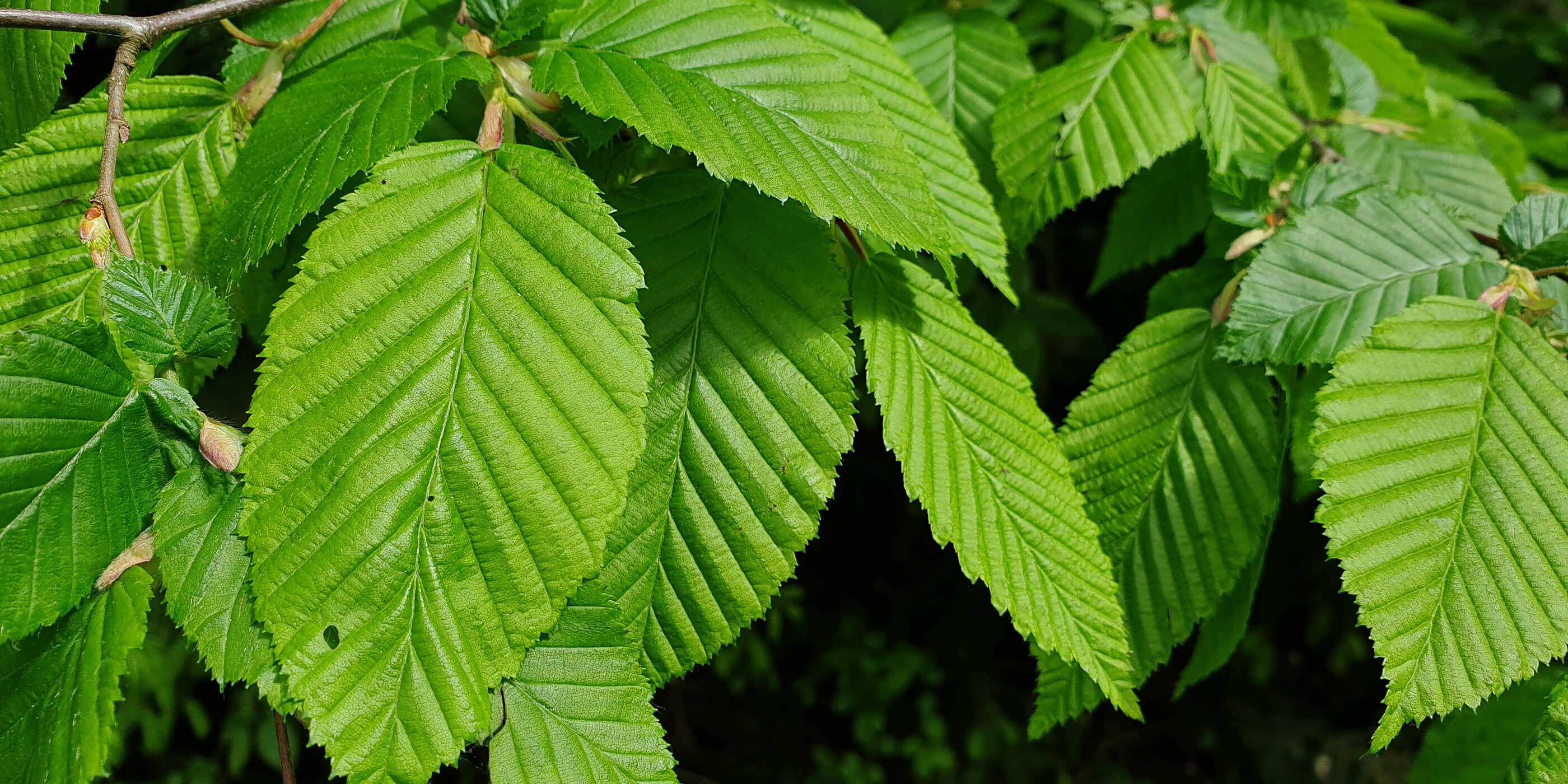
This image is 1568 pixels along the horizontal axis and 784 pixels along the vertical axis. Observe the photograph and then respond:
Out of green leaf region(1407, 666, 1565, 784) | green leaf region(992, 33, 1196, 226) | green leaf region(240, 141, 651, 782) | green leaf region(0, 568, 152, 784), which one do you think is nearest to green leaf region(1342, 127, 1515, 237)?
green leaf region(992, 33, 1196, 226)

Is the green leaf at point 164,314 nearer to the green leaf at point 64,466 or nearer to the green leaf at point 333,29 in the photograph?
the green leaf at point 64,466

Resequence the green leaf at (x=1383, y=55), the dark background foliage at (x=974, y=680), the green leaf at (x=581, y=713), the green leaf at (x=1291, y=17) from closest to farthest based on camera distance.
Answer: the green leaf at (x=581, y=713) < the green leaf at (x=1291, y=17) < the green leaf at (x=1383, y=55) < the dark background foliage at (x=974, y=680)

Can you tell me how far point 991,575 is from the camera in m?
0.84

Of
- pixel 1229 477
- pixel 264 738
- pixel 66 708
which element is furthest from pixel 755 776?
pixel 66 708

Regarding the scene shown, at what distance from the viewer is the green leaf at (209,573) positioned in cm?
62

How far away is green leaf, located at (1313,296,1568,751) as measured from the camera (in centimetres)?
80

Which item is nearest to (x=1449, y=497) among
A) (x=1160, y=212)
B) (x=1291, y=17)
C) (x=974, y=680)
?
(x=1160, y=212)

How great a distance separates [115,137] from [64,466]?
0.25 meters

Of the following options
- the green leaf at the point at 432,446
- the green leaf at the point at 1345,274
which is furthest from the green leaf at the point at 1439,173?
the green leaf at the point at 432,446

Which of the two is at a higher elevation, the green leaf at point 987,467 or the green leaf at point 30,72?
the green leaf at point 30,72

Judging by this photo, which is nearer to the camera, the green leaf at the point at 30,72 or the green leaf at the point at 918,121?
the green leaf at the point at 30,72

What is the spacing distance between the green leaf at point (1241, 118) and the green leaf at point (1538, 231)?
10.6 inches

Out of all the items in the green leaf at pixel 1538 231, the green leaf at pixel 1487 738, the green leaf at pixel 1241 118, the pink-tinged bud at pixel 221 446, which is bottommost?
the green leaf at pixel 1487 738

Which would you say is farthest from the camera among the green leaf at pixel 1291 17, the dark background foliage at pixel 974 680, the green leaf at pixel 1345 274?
the dark background foliage at pixel 974 680
